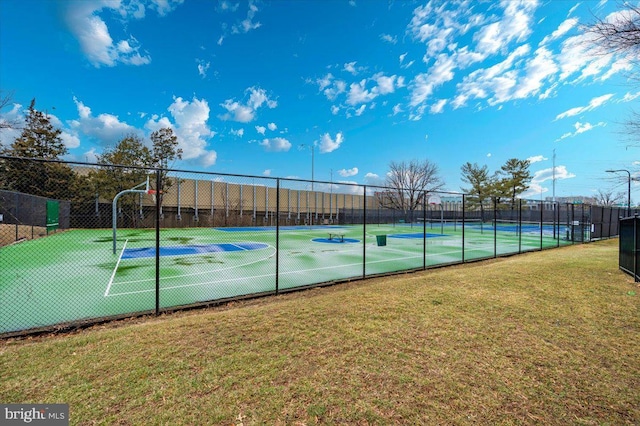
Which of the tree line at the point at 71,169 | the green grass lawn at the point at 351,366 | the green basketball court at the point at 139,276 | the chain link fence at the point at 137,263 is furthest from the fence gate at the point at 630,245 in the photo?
the tree line at the point at 71,169

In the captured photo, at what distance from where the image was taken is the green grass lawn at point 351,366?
230 cm

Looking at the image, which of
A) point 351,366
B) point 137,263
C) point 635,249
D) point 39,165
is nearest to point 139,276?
point 137,263

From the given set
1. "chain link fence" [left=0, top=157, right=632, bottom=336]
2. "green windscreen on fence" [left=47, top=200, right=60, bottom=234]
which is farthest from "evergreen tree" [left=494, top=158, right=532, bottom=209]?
"green windscreen on fence" [left=47, top=200, right=60, bottom=234]

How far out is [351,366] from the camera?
9.71ft

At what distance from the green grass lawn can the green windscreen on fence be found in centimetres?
1970

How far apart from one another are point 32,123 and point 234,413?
1528 inches

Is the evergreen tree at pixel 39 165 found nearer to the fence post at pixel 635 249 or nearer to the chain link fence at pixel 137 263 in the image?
the chain link fence at pixel 137 263

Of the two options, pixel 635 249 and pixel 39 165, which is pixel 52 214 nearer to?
pixel 39 165

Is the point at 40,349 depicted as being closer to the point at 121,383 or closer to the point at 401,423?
the point at 121,383

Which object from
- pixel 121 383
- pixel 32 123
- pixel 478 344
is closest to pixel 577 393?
pixel 478 344

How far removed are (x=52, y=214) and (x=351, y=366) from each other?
24540 millimetres

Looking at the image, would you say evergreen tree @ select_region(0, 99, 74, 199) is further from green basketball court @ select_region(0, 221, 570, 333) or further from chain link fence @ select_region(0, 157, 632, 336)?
green basketball court @ select_region(0, 221, 570, 333)

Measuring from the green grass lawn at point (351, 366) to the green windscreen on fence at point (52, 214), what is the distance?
64.6 feet

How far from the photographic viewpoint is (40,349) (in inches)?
134
